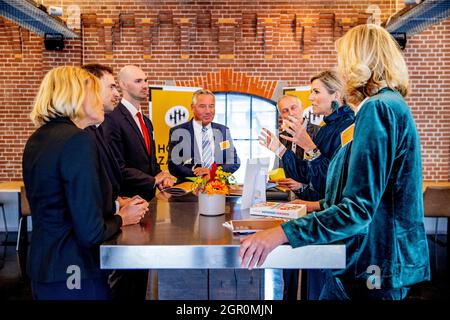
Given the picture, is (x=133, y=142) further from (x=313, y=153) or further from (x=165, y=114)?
(x=165, y=114)

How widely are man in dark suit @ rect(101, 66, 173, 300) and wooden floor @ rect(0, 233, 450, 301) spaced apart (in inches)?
63.0

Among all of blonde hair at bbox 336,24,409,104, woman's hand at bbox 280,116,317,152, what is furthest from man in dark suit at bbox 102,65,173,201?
blonde hair at bbox 336,24,409,104

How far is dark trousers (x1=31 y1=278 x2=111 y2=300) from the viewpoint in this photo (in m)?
1.69

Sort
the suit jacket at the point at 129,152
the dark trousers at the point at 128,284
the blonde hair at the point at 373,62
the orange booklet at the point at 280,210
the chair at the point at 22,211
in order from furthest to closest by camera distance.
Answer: the chair at the point at 22,211, the suit jacket at the point at 129,152, the dark trousers at the point at 128,284, the orange booklet at the point at 280,210, the blonde hair at the point at 373,62

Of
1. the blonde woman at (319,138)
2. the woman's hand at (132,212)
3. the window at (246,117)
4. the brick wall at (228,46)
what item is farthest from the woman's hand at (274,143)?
the brick wall at (228,46)

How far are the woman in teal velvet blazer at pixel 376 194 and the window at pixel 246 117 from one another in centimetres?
494

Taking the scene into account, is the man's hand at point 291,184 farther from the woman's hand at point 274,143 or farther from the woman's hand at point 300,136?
the woman's hand at point 300,136

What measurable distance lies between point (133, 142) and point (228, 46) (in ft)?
10.6

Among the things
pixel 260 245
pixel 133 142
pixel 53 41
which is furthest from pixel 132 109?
pixel 53 41

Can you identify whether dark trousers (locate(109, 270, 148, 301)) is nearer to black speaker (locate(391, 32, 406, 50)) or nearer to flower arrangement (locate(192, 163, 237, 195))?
flower arrangement (locate(192, 163, 237, 195))

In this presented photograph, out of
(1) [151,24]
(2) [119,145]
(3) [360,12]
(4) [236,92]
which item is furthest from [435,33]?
(2) [119,145]

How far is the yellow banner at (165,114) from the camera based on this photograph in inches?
243

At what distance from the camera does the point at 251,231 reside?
5.74 feet
